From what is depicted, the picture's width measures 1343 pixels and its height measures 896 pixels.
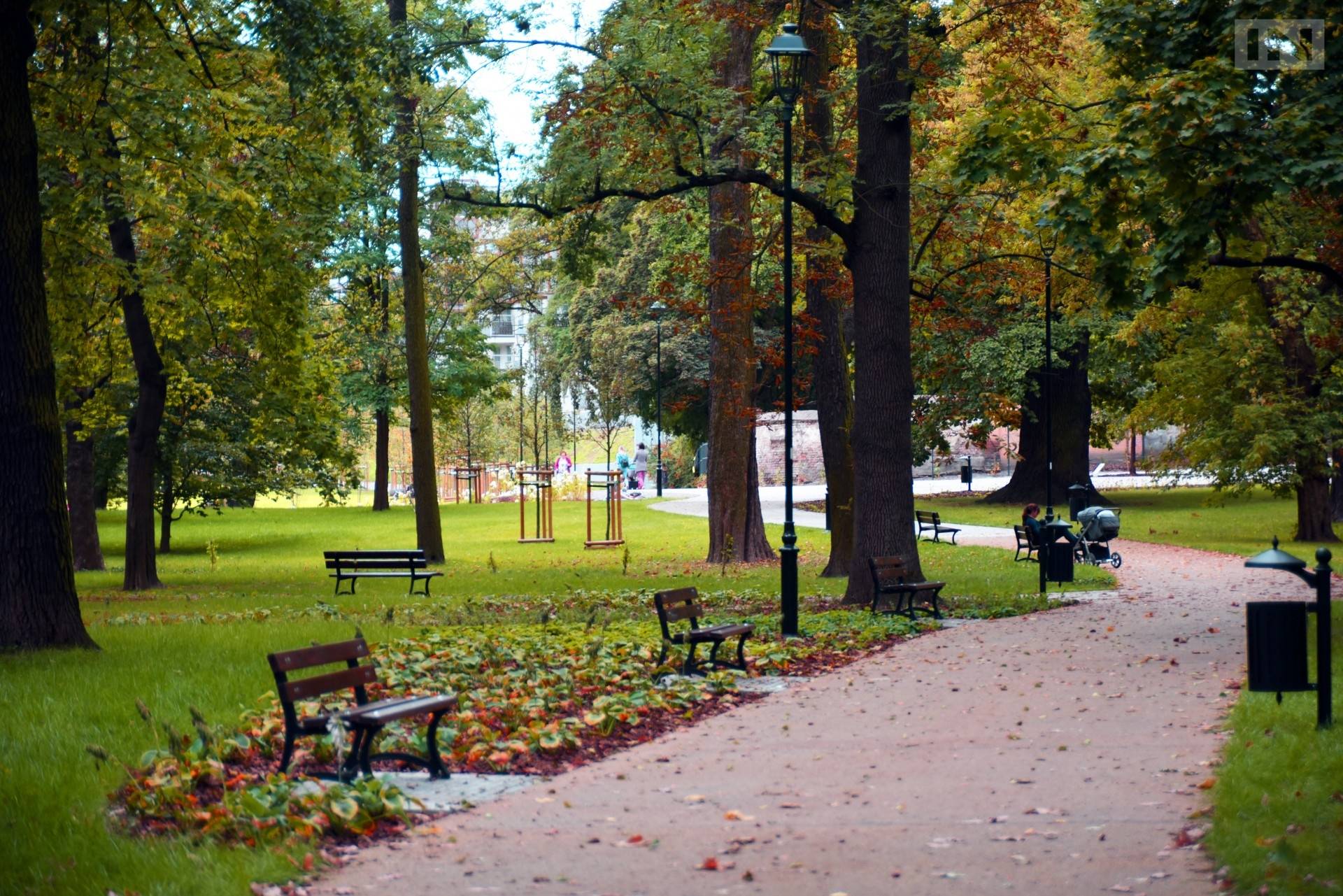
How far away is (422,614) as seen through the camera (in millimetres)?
18781

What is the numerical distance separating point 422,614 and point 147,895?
1267 centimetres

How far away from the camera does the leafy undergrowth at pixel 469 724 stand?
7.38 m

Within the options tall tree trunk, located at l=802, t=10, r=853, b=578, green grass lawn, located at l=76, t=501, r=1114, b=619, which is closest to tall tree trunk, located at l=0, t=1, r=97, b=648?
green grass lawn, located at l=76, t=501, r=1114, b=619

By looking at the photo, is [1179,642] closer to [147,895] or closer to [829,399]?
[829,399]

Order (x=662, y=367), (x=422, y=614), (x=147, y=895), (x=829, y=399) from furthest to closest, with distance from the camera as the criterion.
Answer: (x=662, y=367)
(x=829, y=399)
(x=422, y=614)
(x=147, y=895)

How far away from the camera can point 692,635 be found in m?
12.5

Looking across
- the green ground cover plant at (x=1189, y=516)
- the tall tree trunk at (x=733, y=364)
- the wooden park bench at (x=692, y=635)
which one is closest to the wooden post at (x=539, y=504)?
the tall tree trunk at (x=733, y=364)

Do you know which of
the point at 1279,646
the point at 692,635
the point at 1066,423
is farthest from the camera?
the point at 1066,423

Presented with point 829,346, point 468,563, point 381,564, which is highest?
point 829,346

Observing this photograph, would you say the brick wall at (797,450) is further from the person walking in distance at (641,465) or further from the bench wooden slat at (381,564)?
the bench wooden slat at (381,564)

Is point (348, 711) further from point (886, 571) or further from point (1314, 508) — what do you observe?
point (1314, 508)

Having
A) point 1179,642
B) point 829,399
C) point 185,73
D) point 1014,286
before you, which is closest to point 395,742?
point 1179,642

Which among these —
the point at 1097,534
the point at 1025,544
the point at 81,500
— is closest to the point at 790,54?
the point at 1097,534

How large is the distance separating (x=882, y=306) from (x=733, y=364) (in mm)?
7768
